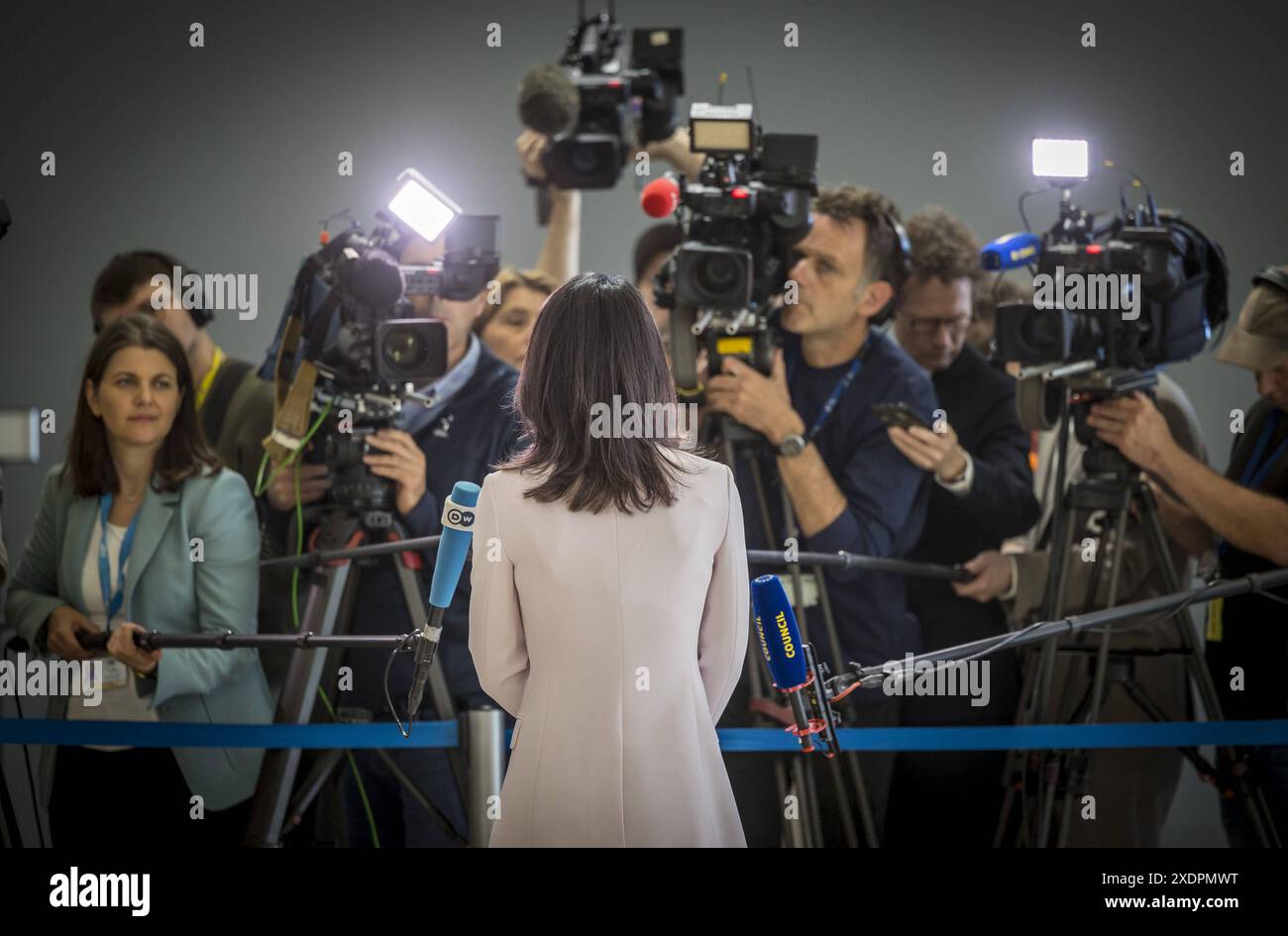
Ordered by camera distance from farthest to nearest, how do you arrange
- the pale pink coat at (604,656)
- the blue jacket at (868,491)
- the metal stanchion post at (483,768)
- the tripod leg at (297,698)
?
the blue jacket at (868,491), the tripod leg at (297,698), the metal stanchion post at (483,768), the pale pink coat at (604,656)

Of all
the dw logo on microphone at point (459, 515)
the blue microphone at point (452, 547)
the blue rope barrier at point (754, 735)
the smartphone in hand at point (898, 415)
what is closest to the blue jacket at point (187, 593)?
the blue rope barrier at point (754, 735)

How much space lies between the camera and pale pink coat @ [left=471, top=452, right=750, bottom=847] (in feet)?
7.62

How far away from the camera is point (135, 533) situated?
3.54 metres

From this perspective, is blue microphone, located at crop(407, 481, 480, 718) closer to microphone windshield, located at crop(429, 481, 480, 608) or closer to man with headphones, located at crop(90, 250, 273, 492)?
microphone windshield, located at crop(429, 481, 480, 608)

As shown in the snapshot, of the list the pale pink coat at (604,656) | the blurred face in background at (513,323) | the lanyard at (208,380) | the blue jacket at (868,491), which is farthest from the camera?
the blurred face in background at (513,323)

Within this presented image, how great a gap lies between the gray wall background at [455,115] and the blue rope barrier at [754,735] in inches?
18.8

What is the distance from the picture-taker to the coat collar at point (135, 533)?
11.6ft

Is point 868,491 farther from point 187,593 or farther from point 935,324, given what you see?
point 187,593

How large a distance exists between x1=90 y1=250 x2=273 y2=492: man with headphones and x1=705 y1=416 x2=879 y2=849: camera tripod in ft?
3.86

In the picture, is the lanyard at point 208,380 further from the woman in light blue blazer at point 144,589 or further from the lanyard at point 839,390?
the lanyard at point 839,390

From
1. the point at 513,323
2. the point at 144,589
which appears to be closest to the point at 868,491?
the point at 513,323

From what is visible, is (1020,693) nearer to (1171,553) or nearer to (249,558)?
(1171,553)
